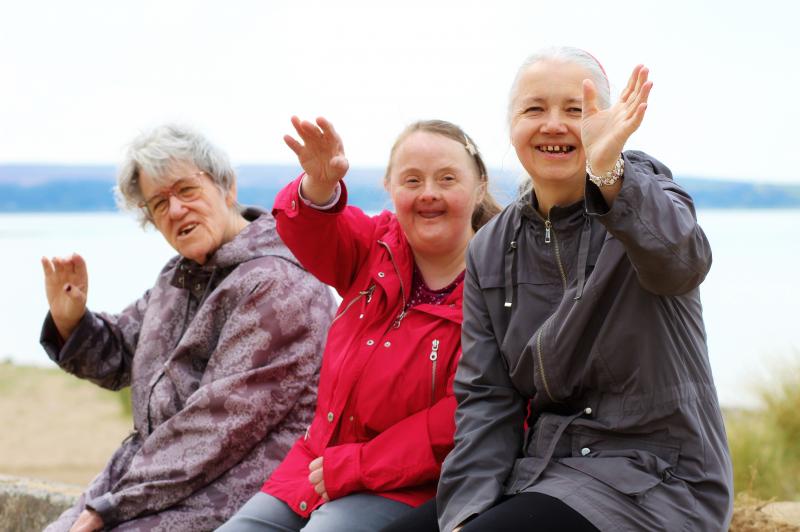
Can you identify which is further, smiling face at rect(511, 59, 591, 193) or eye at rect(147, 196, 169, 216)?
eye at rect(147, 196, 169, 216)

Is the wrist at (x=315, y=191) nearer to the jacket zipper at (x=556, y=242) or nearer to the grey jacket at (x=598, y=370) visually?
the grey jacket at (x=598, y=370)

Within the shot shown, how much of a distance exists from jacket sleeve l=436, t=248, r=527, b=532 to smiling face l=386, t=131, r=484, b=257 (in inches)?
13.2

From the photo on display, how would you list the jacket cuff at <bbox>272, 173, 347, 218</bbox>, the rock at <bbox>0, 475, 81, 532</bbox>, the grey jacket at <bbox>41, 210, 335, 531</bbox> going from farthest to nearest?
the rock at <bbox>0, 475, 81, 532</bbox>, the grey jacket at <bbox>41, 210, 335, 531</bbox>, the jacket cuff at <bbox>272, 173, 347, 218</bbox>

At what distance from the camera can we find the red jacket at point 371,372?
8.16ft

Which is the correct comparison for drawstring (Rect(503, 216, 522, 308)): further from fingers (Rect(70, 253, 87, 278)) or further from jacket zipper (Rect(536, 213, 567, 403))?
fingers (Rect(70, 253, 87, 278))

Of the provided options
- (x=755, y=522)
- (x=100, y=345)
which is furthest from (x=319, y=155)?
(x=755, y=522)

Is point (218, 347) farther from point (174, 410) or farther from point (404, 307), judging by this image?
point (404, 307)

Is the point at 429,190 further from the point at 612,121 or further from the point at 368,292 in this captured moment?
the point at 612,121

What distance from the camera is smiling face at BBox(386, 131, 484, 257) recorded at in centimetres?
270

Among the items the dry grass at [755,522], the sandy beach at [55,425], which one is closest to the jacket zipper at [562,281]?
the dry grass at [755,522]

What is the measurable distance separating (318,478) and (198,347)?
73 cm

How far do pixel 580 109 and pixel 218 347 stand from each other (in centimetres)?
139

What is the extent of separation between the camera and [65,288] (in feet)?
11.1

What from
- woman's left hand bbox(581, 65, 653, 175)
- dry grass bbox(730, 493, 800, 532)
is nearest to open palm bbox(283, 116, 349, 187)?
woman's left hand bbox(581, 65, 653, 175)
